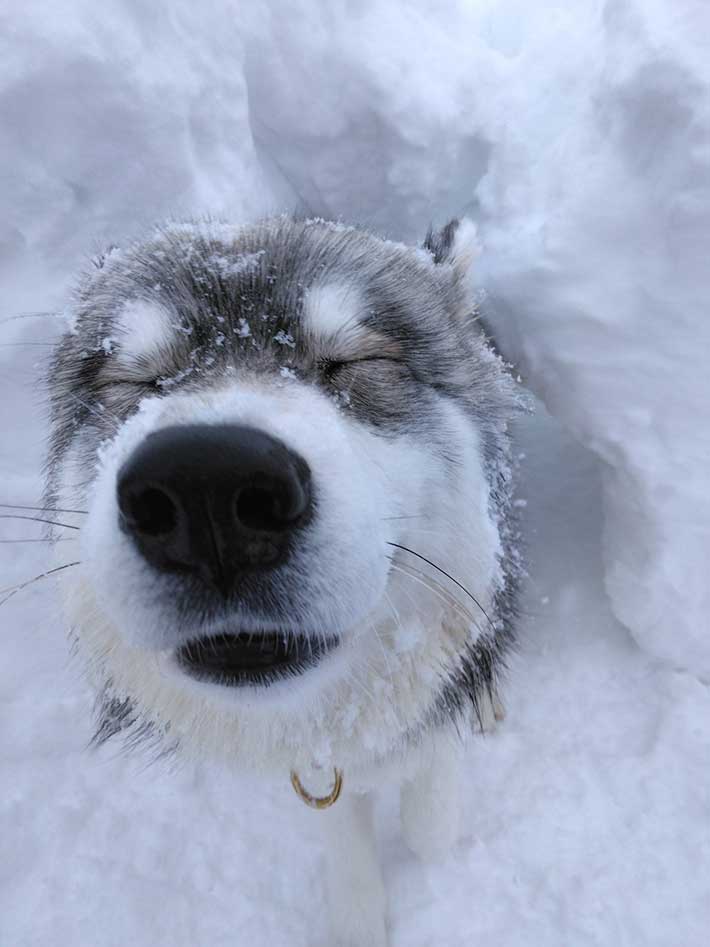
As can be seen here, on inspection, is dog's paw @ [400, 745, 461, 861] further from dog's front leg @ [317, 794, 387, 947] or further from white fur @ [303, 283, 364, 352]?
white fur @ [303, 283, 364, 352]

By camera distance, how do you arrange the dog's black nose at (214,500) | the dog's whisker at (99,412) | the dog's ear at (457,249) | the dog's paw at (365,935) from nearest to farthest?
the dog's black nose at (214,500), the dog's whisker at (99,412), the dog's paw at (365,935), the dog's ear at (457,249)

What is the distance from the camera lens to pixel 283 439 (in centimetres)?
93

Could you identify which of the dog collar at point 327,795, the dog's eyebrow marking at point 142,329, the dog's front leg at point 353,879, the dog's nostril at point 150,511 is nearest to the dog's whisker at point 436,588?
the dog's nostril at point 150,511

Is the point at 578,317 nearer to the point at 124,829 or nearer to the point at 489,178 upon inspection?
the point at 489,178

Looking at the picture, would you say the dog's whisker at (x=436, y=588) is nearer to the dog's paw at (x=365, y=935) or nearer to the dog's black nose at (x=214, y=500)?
the dog's black nose at (x=214, y=500)

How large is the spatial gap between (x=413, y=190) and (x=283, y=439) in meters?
2.76

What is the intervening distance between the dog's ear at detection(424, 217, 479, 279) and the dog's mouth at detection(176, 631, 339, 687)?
1414 millimetres

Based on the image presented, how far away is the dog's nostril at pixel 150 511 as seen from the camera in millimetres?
878

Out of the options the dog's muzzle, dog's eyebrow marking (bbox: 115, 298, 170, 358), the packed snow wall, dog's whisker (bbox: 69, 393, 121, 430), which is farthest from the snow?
the dog's muzzle

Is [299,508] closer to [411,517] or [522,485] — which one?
[411,517]

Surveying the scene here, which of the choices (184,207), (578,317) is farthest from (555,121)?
(184,207)

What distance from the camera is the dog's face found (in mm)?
914

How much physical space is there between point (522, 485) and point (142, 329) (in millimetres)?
2218

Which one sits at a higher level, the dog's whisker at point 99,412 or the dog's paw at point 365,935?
the dog's whisker at point 99,412
